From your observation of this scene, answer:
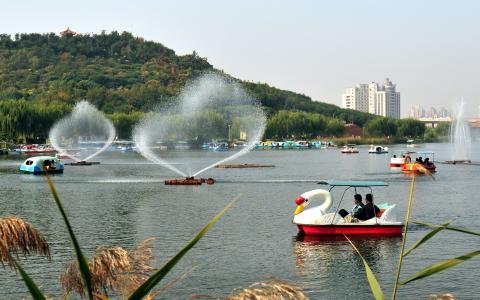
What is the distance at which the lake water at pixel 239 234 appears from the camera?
30312 millimetres

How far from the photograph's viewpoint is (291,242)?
1594 inches

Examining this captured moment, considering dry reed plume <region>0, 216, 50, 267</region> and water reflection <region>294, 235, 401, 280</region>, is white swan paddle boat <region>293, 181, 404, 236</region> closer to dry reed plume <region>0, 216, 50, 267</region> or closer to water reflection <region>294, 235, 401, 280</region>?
water reflection <region>294, 235, 401, 280</region>

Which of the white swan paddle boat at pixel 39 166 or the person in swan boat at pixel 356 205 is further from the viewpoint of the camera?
the white swan paddle boat at pixel 39 166

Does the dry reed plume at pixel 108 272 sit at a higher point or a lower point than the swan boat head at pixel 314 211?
higher

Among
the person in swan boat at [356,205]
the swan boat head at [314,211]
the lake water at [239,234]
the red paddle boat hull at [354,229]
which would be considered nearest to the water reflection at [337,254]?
the lake water at [239,234]

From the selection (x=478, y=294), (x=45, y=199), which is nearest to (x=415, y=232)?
(x=478, y=294)

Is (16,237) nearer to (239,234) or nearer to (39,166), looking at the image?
(239,234)

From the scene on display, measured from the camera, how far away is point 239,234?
1742 inches

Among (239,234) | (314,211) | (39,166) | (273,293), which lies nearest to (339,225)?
(314,211)

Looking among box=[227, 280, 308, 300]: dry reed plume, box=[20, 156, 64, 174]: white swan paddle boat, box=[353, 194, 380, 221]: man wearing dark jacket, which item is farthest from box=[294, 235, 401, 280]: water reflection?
box=[20, 156, 64, 174]: white swan paddle boat

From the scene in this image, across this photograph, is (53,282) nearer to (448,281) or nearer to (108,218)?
(448,281)

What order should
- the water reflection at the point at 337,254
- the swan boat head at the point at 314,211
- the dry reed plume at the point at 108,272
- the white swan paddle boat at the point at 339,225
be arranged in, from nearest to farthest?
the dry reed plume at the point at 108,272
the water reflection at the point at 337,254
the white swan paddle boat at the point at 339,225
the swan boat head at the point at 314,211

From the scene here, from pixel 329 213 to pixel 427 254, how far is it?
616cm

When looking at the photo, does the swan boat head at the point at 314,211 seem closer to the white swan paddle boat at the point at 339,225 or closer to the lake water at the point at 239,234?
the white swan paddle boat at the point at 339,225
